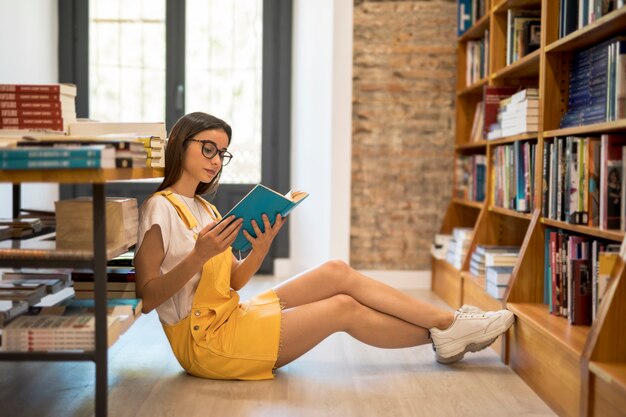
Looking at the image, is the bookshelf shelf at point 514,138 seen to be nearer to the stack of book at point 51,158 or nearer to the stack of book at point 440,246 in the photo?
the stack of book at point 440,246

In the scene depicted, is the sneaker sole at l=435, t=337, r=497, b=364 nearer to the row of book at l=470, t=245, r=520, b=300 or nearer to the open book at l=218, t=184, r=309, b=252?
the row of book at l=470, t=245, r=520, b=300

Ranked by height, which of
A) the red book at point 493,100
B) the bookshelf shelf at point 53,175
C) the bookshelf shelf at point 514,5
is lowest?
the bookshelf shelf at point 53,175

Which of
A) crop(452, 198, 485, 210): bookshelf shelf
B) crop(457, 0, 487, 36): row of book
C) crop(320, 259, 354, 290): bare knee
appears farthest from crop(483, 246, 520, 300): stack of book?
crop(457, 0, 487, 36): row of book

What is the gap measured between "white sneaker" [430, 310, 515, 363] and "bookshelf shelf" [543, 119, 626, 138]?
73cm

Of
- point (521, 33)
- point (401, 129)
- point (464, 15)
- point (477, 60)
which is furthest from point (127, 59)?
point (521, 33)

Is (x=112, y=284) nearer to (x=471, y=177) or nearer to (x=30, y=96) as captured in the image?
(x=30, y=96)

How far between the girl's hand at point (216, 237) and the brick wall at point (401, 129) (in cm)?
251

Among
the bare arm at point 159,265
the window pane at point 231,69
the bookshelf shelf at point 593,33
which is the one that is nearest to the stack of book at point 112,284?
the bare arm at point 159,265

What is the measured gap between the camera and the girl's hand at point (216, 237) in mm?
2252

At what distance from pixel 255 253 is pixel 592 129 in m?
1.18

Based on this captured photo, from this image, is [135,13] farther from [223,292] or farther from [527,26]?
[223,292]

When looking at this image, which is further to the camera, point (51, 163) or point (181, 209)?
point (181, 209)

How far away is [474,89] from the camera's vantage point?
431cm

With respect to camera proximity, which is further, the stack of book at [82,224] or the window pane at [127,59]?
the window pane at [127,59]
